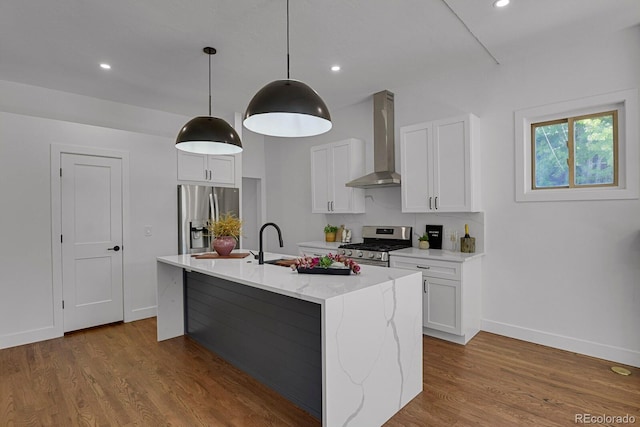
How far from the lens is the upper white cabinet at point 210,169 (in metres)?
4.69

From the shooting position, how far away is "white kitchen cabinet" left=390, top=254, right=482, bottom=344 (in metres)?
3.29

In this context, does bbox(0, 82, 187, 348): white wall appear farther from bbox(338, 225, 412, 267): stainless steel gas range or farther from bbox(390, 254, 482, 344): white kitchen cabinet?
bbox(390, 254, 482, 344): white kitchen cabinet

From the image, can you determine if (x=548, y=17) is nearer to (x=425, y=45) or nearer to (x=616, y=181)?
(x=425, y=45)

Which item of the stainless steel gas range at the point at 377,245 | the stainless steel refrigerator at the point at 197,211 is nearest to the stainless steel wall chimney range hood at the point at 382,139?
the stainless steel gas range at the point at 377,245

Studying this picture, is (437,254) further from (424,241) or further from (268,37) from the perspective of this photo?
(268,37)

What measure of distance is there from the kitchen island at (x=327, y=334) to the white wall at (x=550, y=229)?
1.71 m

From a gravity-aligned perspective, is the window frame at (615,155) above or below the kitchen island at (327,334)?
above

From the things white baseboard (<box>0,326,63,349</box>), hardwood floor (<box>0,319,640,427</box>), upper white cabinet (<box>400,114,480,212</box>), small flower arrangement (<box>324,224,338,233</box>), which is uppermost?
upper white cabinet (<box>400,114,480,212</box>)

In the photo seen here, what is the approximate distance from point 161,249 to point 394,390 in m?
3.53

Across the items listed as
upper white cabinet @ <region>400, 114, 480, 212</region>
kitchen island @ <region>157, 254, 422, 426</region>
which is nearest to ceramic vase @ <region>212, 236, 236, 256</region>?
kitchen island @ <region>157, 254, 422, 426</region>

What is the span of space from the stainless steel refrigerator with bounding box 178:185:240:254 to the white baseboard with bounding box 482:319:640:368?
12.1ft

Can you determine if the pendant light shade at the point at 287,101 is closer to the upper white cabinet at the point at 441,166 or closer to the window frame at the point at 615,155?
the upper white cabinet at the point at 441,166

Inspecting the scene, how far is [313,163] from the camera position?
200 inches

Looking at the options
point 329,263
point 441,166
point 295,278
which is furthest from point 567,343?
point 295,278
